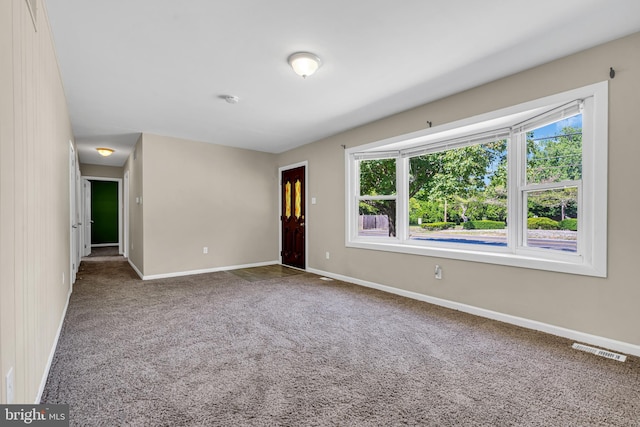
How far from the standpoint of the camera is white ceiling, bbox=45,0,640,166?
1981 millimetres

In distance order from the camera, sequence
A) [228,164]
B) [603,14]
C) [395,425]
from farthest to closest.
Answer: [228,164] < [603,14] < [395,425]

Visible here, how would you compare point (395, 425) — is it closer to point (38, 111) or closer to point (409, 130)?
point (38, 111)

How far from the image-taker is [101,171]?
24.9 feet

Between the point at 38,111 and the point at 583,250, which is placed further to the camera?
the point at 583,250

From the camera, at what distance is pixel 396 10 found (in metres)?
1.99

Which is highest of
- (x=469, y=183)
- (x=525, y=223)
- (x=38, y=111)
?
(x=38, y=111)

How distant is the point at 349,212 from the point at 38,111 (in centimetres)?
364

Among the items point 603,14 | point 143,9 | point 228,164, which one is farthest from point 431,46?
point 228,164

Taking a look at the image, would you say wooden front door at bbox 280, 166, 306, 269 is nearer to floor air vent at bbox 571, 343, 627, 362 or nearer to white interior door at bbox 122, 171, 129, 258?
white interior door at bbox 122, 171, 129, 258

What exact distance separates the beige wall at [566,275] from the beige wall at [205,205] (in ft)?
9.15

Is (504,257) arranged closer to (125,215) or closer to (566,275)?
(566,275)

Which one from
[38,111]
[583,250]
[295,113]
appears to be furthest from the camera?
[295,113]

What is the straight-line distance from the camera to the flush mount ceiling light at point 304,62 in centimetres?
250
